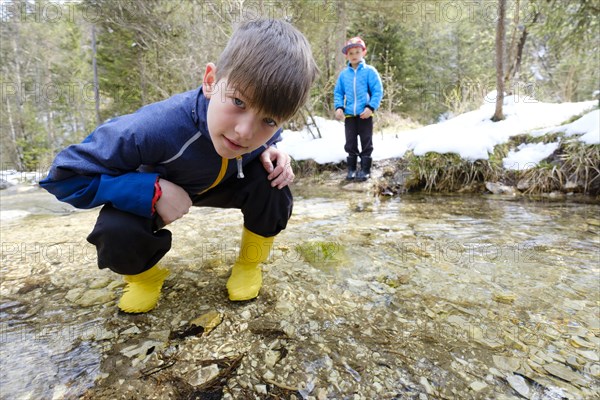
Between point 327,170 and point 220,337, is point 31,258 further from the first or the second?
point 327,170

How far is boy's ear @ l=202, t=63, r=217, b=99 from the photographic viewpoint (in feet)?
3.38

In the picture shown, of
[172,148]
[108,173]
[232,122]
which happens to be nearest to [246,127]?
[232,122]

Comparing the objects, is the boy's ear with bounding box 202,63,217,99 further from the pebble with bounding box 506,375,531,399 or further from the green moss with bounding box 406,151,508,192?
the green moss with bounding box 406,151,508,192

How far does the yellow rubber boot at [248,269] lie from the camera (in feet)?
4.04

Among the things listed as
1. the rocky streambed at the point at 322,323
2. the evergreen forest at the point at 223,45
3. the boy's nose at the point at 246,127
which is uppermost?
the evergreen forest at the point at 223,45

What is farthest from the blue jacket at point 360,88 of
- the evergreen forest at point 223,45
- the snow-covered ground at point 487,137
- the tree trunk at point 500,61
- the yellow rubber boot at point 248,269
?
the yellow rubber boot at point 248,269

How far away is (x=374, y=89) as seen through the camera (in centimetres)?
427

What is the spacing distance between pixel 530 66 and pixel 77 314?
19362mm

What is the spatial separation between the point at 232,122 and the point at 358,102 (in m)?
3.69

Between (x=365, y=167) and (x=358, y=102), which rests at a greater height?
(x=358, y=102)

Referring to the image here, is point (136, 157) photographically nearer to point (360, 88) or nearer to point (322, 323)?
point (322, 323)

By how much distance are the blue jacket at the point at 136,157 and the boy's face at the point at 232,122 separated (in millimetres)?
109

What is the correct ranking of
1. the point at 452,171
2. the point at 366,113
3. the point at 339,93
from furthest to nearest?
the point at 339,93, the point at 366,113, the point at 452,171

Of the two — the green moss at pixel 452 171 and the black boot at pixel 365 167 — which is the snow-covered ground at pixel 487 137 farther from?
the black boot at pixel 365 167
